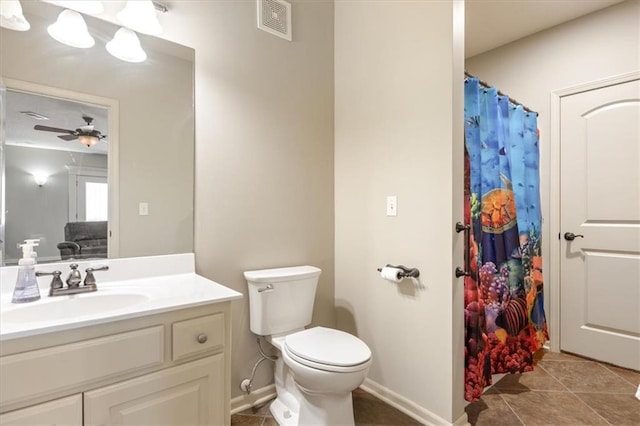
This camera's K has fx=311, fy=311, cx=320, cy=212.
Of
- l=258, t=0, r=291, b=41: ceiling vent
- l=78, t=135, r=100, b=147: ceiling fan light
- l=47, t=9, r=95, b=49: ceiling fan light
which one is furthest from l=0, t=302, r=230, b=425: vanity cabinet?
l=258, t=0, r=291, b=41: ceiling vent

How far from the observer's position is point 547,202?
2.60 metres

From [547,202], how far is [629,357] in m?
1.23

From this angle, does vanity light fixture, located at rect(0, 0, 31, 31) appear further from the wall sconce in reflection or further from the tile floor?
the tile floor

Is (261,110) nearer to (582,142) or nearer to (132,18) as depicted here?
(132,18)

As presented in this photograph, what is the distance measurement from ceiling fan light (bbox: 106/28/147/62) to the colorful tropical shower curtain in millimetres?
1713

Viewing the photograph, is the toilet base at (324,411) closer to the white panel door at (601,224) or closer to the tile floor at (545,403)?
the tile floor at (545,403)

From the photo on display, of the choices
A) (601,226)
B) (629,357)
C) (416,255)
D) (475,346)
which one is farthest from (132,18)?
(629,357)

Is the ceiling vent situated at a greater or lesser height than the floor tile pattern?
greater

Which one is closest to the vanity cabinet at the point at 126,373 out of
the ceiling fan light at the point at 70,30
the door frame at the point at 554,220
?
the ceiling fan light at the point at 70,30

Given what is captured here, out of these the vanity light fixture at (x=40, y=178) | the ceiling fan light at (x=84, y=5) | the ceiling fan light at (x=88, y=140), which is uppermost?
the ceiling fan light at (x=84, y=5)

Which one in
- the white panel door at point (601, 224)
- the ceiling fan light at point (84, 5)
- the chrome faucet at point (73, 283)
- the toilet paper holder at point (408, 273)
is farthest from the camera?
the white panel door at point (601, 224)

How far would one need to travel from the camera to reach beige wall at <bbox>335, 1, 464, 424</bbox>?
1547 mm

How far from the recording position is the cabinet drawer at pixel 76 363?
833mm

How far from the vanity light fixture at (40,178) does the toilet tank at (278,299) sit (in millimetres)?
975
